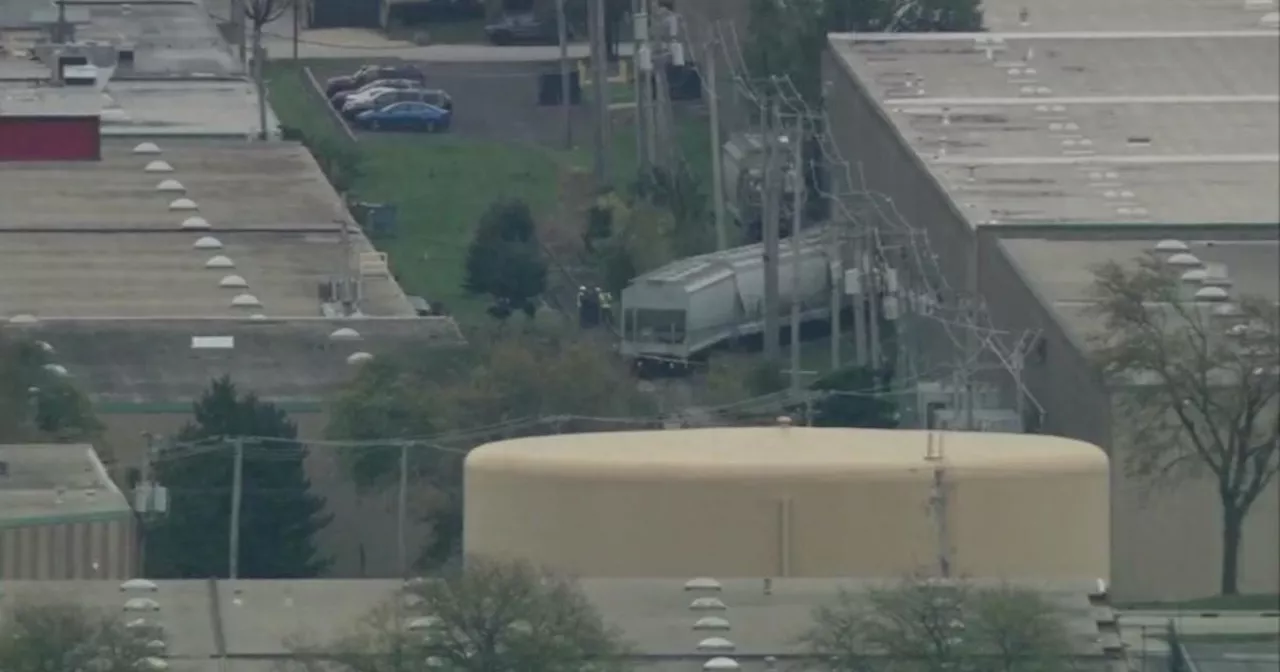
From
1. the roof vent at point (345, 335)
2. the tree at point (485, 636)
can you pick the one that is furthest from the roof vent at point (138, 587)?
the roof vent at point (345, 335)

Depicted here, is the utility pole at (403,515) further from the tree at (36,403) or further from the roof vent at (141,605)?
the roof vent at (141,605)

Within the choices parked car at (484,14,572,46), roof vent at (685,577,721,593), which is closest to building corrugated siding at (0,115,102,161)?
parked car at (484,14,572,46)

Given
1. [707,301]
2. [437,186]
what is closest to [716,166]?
[437,186]

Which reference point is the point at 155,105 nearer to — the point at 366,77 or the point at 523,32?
the point at 366,77

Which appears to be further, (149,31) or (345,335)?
(149,31)

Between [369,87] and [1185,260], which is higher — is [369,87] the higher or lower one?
the higher one
